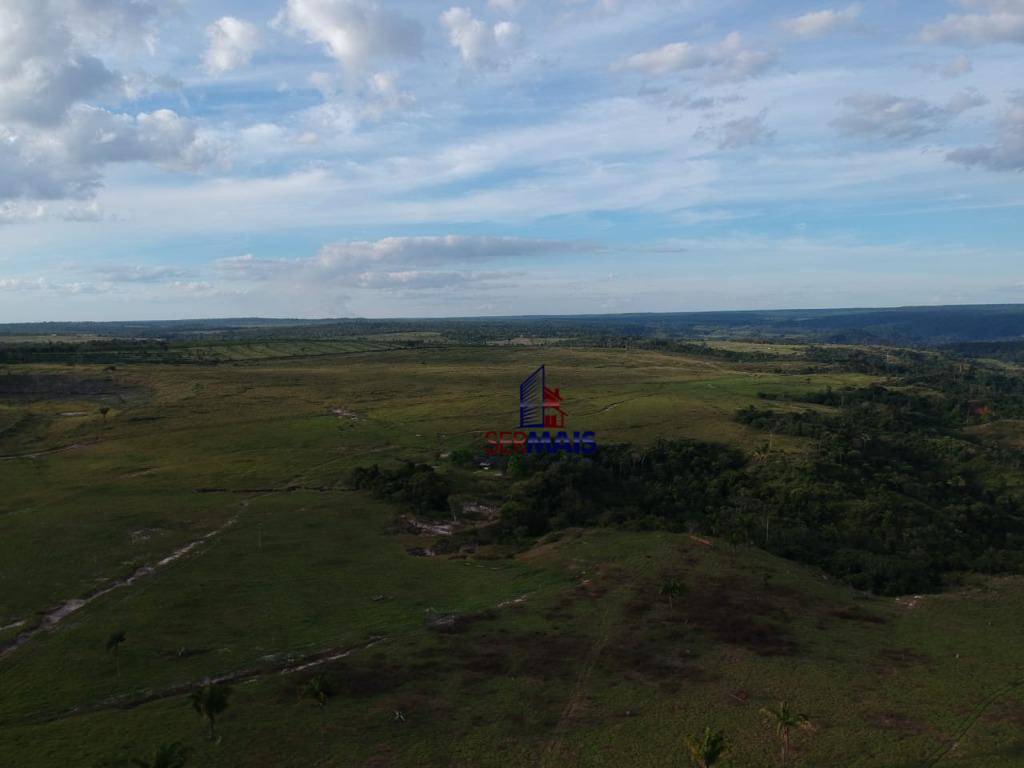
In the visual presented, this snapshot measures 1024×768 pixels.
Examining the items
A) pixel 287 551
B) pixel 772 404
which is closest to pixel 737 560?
pixel 287 551

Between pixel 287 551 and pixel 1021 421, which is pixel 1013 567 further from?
pixel 1021 421

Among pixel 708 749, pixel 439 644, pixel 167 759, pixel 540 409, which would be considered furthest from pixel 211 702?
pixel 540 409

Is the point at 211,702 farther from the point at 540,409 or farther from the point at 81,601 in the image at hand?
the point at 540,409

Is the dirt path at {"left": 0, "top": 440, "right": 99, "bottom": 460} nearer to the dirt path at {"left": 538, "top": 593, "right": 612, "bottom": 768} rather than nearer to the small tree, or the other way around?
the small tree

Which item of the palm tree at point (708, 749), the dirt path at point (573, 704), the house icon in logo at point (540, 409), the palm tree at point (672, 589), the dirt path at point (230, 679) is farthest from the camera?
the house icon in logo at point (540, 409)

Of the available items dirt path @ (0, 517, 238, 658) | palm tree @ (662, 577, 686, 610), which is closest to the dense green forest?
palm tree @ (662, 577, 686, 610)

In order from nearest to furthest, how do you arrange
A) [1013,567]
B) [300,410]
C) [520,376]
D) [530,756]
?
[530,756] → [1013,567] → [300,410] → [520,376]

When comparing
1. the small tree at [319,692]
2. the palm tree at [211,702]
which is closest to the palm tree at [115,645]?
the palm tree at [211,702]

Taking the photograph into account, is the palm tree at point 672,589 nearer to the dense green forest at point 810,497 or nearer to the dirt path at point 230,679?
the dense green forest at point 810,497
